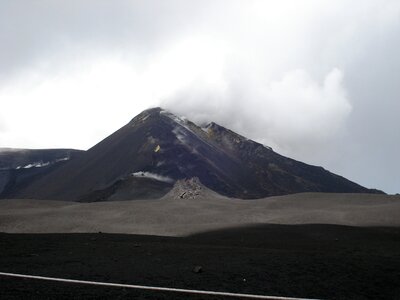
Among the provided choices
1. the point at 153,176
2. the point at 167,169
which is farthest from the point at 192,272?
the point at 167,169

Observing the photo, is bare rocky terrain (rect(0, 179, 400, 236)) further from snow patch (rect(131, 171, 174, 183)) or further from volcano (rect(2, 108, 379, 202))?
snow patch (rect(131, 171, 174, 183))

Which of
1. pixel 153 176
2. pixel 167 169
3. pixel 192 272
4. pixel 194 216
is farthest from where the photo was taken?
pixel 167 169

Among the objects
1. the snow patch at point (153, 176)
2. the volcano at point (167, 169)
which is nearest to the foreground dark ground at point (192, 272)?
the volcano at point (167, 169)

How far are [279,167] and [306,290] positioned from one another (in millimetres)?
171320

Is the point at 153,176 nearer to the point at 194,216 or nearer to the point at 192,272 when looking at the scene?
the point at 194,216

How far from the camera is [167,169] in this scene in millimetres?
131625

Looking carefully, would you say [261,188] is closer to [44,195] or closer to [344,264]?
[44,195]

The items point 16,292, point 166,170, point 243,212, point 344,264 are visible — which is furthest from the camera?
point 166,170

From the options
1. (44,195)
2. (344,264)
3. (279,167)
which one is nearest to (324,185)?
(279,167)

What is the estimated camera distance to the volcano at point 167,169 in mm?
A: 122263

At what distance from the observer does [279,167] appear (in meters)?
180

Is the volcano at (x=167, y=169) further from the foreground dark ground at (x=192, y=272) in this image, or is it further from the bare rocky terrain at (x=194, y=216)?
the foreground dark ground at (x=192, y=272)

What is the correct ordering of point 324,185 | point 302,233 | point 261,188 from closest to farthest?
1. point 302,233
2. point 261,188
3. point 324,185

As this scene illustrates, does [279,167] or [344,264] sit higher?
[279,167]
